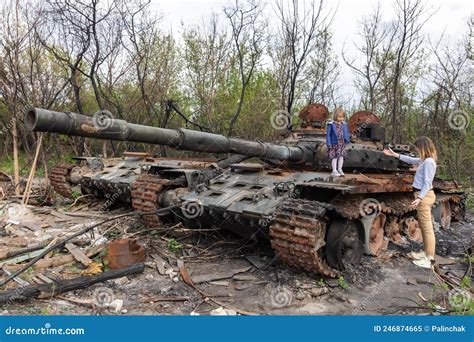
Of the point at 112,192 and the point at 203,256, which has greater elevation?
the point at 112,192

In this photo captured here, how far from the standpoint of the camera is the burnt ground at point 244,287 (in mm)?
4876

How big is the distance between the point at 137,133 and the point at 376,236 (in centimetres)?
464

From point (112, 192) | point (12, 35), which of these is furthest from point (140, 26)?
point (112, 192)

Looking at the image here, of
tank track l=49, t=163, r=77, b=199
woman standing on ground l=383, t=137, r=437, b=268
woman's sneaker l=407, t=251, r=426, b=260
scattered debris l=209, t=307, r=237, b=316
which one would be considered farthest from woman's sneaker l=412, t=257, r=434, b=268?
tank track l=49, t=163, r=77, b=199


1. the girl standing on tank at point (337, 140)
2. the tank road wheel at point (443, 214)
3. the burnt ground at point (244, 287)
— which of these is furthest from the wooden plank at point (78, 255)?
the tank road wheel at point (443, 214)

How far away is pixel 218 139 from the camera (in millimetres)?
5734

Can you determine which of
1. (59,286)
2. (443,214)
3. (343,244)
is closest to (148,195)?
(59,286)

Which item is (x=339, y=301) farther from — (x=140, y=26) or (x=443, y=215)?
(x=140, y=26)

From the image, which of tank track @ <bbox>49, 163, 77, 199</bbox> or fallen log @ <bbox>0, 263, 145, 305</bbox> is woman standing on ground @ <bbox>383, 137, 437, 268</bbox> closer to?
fallen log @ <bbox>0, 263, 145, 305</bbox>

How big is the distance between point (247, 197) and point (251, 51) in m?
13.6

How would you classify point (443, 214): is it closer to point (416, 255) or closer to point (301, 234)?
point (416, 255)

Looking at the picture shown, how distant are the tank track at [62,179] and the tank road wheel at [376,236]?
798 centimetres

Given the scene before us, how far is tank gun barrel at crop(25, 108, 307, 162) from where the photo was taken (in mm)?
3787

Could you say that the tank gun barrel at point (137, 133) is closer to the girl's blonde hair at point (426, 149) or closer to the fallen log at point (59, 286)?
the fallen log at point (59, 286)
